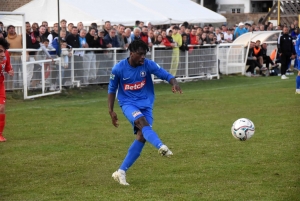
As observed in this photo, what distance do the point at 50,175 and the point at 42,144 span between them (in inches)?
102

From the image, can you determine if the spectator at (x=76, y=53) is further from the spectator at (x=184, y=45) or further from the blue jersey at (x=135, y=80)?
the blue jersey at (x=135, y=80)

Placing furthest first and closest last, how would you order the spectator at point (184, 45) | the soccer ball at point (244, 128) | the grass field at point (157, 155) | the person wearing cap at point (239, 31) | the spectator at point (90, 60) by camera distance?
the person wearing cap at point (239, 31) < the spectator at point (184, 45) < the spectator at point (90, 60) < the soccer ball at point (244, 128) < the grass field at point (157, 155)

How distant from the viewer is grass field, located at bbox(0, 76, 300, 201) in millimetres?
7562

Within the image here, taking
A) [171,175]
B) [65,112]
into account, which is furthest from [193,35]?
[171,175]

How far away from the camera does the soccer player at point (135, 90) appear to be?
796cm

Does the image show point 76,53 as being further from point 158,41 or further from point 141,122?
point 141,122

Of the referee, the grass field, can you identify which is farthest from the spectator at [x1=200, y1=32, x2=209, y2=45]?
the grass field

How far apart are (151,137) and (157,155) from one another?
248cm

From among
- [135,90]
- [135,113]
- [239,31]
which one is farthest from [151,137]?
[239,31]

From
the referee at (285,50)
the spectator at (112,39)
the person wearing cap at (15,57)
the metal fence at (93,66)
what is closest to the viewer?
the person wearing cap at (15,57)

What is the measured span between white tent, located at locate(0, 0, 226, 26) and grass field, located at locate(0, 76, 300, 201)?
8.56 metres

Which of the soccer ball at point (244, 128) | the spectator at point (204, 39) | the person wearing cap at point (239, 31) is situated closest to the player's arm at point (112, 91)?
the soccer ball at point (244, 128)

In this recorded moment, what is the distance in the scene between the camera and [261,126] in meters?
12.8

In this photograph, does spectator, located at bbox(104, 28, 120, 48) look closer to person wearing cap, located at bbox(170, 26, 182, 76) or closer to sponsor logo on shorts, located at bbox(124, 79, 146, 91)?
person wearing cap, located at bbox(170, 26, 182, 76)
